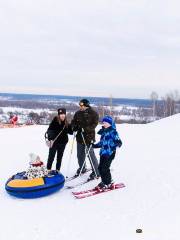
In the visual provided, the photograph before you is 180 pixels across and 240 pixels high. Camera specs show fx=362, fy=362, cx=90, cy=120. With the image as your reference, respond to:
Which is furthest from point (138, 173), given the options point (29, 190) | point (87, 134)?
point (29, 190)

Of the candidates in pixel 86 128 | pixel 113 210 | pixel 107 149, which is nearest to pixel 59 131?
pixel 86 128

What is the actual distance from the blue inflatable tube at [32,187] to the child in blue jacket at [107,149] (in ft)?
2.67

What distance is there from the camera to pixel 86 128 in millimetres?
7434

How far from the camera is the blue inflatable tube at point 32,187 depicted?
6277 millimetres

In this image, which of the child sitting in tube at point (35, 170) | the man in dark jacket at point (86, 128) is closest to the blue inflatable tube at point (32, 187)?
the child sitting in tube at point (35, 170)

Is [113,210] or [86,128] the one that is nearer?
[113,210]

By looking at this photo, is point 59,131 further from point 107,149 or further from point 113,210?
point 113,210

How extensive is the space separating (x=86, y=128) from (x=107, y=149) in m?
0.98

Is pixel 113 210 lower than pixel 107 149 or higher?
lower

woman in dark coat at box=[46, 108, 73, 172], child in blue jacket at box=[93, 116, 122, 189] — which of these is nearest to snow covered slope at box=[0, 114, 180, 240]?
child in blue jacket at box=[93, 116, 122, 189]

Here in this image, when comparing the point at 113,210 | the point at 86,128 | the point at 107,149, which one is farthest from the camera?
the point at 86,128

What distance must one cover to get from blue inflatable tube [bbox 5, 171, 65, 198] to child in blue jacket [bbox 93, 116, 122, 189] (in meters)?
0.81

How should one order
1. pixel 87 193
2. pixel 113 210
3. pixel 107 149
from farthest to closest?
pixel 107 149 < pixel 87 193 < pixel 113 210

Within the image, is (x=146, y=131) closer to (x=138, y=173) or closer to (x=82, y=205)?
(x=138, y=173)
